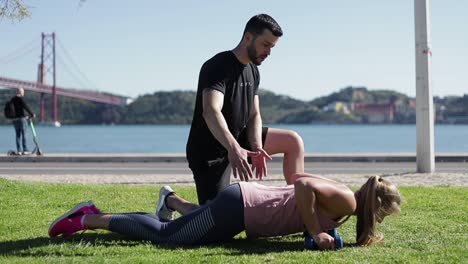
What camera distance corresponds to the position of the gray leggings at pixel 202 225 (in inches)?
189

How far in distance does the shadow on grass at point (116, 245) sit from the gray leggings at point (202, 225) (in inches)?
2.6

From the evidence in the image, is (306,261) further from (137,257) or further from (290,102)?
(290,102)

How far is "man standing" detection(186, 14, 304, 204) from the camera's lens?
4934mm

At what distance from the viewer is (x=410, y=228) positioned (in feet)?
18.4

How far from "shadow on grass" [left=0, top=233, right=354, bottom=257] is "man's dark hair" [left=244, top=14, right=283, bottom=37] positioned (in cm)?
150

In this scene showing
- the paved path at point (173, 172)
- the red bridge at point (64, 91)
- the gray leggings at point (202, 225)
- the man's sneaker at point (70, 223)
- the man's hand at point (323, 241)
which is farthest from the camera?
the red bridge at point (64, 91)

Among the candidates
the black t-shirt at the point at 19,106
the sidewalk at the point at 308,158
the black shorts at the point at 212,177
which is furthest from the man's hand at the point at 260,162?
the black t-shirt at the point at 19,106

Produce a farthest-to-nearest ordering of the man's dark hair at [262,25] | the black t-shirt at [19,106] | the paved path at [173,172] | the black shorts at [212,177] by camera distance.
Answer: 1. the black t-shirt at [19,106]
2. the paved path at [173,172]
3. the black shorts at [212,177]
4. the man's dark hair at [262,25]

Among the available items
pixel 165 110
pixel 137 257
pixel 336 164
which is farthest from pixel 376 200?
pixel 165 110

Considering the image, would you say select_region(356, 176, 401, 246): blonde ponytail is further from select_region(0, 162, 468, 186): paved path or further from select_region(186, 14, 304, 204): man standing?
select_region(0, 162, 468, 186): paved path

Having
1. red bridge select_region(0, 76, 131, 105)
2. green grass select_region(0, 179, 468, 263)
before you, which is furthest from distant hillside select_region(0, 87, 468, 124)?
green grass select_region(0, 179, 468, 263)

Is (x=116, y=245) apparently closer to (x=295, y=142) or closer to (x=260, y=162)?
(x=260, y=162)

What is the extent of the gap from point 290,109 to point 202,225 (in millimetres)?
108849

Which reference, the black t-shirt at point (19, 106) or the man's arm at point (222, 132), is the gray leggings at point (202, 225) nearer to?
the man's arm at point (222, 132)
